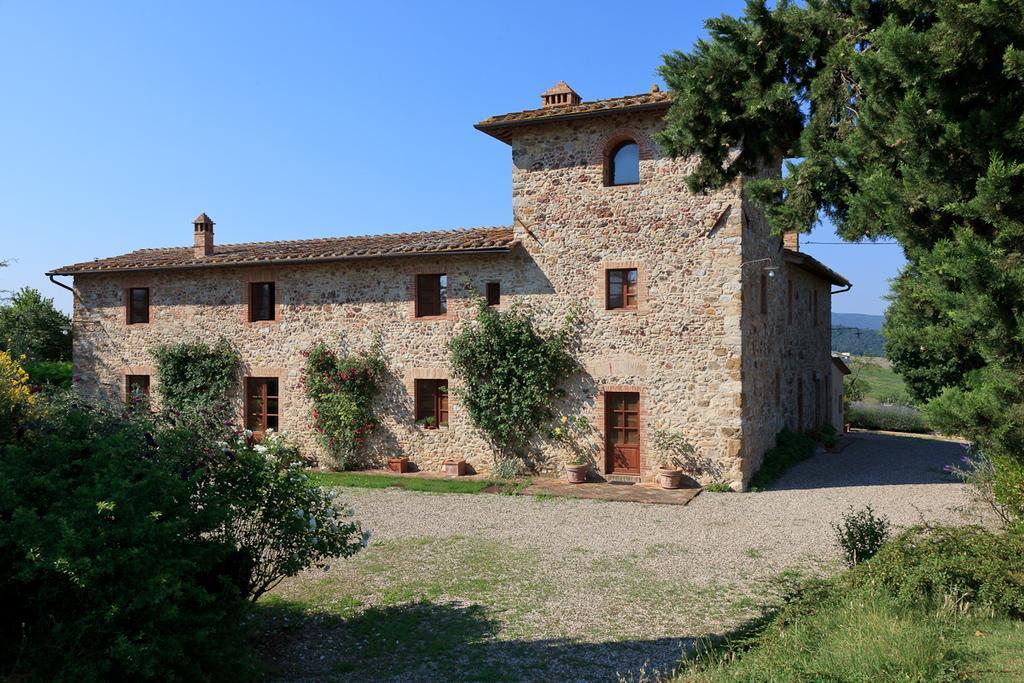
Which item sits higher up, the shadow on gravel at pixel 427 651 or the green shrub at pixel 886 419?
the green shrub at pixel 886 419

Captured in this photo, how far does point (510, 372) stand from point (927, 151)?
9.03 metres

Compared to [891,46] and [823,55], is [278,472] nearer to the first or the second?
[891,46]

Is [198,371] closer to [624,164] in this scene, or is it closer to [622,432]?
[622,432]

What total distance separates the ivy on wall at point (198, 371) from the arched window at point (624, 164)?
9.03 metres

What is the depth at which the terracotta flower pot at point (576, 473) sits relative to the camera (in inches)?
524

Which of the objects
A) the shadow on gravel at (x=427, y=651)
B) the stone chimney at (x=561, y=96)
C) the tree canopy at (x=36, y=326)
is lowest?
the shadow on gravel at (x=427, y=651)

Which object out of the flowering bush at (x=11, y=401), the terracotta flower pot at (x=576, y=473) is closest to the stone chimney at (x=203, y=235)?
the terracotta flower pot at (x=576, y=473)

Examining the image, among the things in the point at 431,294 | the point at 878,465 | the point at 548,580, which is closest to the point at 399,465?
the point at 431,294

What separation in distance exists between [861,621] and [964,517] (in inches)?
214

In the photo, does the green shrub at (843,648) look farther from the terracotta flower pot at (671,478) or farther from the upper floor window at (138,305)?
the upper floor window at (138,305)

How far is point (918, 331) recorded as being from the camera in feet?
19.6

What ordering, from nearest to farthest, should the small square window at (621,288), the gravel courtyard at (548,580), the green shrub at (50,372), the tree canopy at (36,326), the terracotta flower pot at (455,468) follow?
1. the gravel courtyard at (548,580)
2. the small square window at (621,288)
3. the terracotta flower pot at (455,468)
4. the green shrub at (50,372)
5. the tree canopy at (36,326)

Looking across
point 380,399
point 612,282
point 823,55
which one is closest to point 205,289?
point 380,399

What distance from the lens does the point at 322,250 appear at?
620 inches
